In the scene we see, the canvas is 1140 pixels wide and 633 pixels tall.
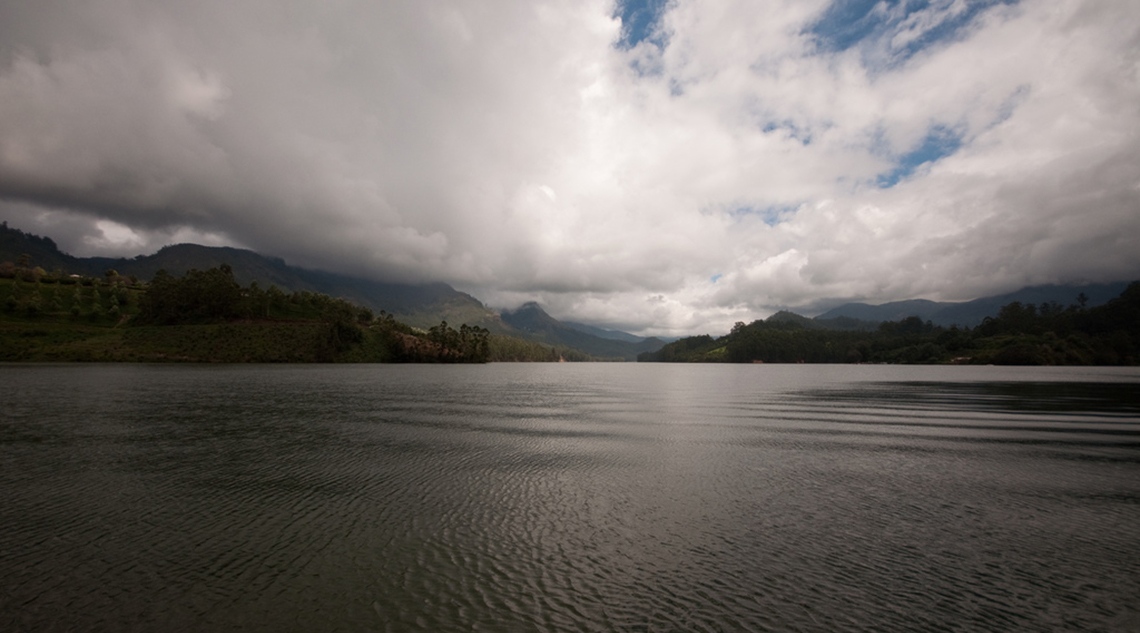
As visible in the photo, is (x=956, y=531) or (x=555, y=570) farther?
(x=956, y=531)

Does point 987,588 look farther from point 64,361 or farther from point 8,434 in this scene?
point 64,361

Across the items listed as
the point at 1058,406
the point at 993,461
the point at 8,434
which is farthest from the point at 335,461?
A: the point at 1058,406

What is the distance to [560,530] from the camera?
17.1m

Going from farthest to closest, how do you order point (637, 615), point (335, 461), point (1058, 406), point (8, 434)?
point (1058, 406)
point (8, 434)
point (335, 461)
point (637, 615)

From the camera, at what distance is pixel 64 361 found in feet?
483

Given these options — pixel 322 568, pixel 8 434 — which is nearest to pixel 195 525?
pixel 322 568

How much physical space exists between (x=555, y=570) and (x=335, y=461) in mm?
19904

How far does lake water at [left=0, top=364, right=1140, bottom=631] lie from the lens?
37.0ft

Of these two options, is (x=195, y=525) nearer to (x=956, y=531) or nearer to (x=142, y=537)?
(x=142, y=537)

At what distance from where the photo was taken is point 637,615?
11.1m

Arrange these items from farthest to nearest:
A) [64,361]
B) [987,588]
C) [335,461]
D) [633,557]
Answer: [64,361] < [335,461] < [633,557] < [987,588]

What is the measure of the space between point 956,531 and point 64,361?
224059mm

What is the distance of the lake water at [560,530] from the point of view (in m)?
11.3

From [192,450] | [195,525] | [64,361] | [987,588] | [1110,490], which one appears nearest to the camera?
[987,588]
